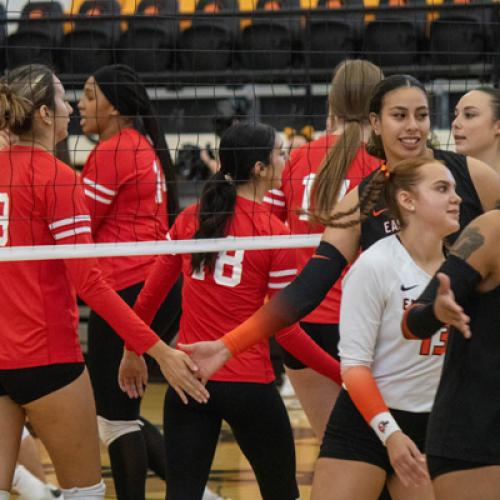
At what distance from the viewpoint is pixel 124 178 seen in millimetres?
5098

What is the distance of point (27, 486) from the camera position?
5.36m

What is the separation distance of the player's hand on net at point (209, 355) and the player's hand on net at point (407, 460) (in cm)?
60

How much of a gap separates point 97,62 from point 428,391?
22.3ft

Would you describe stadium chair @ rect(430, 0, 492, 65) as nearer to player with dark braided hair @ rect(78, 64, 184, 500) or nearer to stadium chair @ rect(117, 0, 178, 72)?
stadium chair @ rect(117, 0, 178, 72)

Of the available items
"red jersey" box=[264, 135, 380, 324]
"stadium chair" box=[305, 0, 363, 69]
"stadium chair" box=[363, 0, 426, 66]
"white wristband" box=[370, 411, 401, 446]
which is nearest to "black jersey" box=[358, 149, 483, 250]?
"white wristband" box=[370, 411, 401, 446]

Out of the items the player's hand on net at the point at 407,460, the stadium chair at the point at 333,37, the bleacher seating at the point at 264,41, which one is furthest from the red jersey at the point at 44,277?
the stadium chair at the point at 333,37

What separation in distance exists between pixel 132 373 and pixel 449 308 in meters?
2.00

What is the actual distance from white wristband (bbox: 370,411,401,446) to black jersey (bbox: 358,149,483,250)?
0.66 m

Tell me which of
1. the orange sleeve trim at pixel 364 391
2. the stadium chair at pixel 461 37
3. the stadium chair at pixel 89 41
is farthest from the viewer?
the stadium chair at pixel 89 41

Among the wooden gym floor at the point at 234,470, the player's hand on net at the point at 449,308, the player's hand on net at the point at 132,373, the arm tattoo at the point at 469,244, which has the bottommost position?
the wooden gym floor at the point at 234,470

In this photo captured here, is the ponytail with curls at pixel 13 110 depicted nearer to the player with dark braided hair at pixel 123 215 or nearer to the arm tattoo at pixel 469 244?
the player with dark braided hair at pixel 123 215

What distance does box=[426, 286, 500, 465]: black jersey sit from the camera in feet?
9.53

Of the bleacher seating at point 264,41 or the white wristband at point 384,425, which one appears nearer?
the white wristband at point 384,425

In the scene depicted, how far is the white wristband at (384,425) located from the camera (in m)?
3.25
